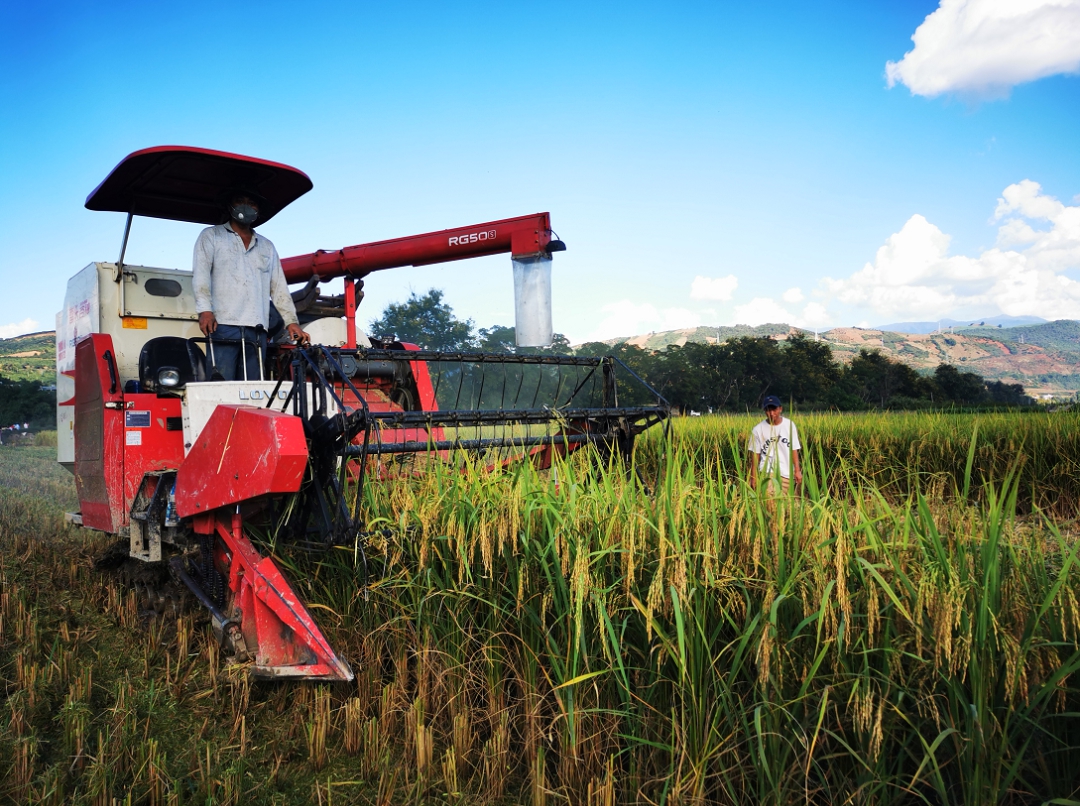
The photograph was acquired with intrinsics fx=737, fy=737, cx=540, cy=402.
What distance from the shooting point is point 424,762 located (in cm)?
271

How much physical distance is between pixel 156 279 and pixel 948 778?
583 centimetres

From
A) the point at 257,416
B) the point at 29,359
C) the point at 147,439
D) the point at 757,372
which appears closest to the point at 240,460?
the point at 257,416

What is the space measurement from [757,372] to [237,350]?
76.3ft

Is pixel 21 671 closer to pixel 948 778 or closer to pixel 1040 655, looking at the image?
pixel 948 778

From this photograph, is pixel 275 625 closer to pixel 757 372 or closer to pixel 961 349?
pixel 757 372

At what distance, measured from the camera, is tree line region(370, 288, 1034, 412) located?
80.6 feet

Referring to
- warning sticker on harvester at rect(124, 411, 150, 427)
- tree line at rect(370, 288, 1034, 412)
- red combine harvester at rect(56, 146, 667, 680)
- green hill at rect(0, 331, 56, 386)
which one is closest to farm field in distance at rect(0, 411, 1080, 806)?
red combine harvester at rect(56, 146, 667, 680)

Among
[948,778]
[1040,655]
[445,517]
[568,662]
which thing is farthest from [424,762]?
[1040,655]

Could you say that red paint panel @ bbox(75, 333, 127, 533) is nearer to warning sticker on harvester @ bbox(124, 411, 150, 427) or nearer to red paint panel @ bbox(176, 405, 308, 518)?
warning sticker on harvester @ bbox(124, 411, 150, 427)

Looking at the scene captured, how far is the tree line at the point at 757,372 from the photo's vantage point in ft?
80.6

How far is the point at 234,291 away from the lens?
5105 millimetres

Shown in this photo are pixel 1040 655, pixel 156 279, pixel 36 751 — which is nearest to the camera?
pixel 1040 655

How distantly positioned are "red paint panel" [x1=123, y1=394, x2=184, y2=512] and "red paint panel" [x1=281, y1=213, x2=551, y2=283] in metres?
2.85

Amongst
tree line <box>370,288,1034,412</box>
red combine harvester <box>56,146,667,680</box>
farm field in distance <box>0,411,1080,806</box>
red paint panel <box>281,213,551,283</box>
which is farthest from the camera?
tree line <box>370,288,1034,412</box>
